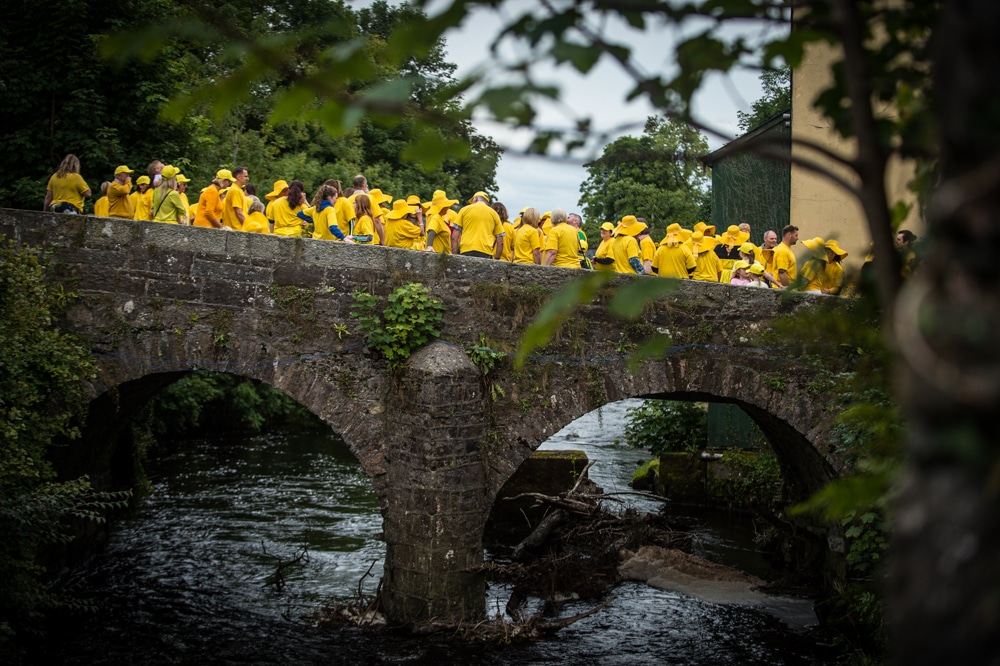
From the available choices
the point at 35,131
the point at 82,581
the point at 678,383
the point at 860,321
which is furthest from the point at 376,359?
the point at 35,131

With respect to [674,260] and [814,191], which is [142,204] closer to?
[674,260]

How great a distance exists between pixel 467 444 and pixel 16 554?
3.89m

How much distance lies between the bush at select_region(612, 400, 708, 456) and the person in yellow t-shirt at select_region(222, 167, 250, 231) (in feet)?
30.0

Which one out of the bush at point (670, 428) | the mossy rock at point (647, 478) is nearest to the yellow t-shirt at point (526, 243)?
the mossy rock at point (647, 478)

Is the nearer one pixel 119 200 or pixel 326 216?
pixel 119 200

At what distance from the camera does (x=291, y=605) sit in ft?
33.1

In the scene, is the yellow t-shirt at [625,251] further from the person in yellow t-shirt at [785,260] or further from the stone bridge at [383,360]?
the stone bridge at [383,360]

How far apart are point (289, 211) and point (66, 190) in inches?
91.9

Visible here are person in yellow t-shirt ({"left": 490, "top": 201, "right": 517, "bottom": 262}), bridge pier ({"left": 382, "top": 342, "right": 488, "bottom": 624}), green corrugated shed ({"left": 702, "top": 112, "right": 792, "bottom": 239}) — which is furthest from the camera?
green corrugated shed ({"left": 702, "top": 112, "right": 792, "bottom": 239})

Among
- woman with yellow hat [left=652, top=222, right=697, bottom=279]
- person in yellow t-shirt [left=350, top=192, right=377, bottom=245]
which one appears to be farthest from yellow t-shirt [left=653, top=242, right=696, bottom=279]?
A: person in yellow t-shirt [left=350, top=192, right=377, bottom=245]

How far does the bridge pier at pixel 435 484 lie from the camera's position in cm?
873

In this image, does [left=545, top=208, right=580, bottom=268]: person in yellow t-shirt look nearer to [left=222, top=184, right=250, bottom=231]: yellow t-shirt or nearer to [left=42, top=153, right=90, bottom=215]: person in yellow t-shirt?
[left=222, top=184, right=250, bottom=231]: yellow t-shirt

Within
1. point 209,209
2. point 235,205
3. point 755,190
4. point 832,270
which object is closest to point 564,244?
point 832,270

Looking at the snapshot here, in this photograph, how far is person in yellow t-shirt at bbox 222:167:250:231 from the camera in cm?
1072
